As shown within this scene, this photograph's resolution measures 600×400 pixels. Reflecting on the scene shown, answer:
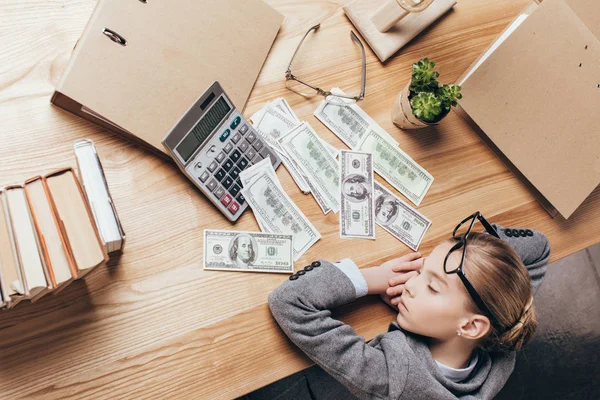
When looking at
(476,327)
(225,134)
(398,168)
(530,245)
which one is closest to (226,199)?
(225,134)

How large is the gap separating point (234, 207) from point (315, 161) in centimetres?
19

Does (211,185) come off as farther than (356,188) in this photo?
No

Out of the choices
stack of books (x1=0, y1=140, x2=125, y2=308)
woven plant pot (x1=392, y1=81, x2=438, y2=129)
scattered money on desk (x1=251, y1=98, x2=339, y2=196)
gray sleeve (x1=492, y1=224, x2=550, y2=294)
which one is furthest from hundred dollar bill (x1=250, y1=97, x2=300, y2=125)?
gray sleeve (x1=492, y1=224, x2=550, y2=294)

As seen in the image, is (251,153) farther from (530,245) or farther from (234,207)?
(530,245)

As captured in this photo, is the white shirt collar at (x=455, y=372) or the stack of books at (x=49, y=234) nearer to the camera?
the stack of books at (x=49, y=234)

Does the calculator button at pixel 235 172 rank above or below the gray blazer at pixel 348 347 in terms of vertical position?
above

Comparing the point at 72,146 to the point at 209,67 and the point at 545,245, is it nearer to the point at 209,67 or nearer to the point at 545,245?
the point at 209,67

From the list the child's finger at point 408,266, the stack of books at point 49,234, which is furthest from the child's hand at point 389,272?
the stack of books at point 49,234

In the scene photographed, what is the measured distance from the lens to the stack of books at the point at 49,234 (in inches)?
26.6

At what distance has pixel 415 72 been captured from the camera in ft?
3.06

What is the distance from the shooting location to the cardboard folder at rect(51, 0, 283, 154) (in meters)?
0.82

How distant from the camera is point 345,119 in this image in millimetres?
989

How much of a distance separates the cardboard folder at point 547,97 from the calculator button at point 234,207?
0.54 meters

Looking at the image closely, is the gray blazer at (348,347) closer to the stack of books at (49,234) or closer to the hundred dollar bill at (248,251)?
the hundred dollar bill at (248,251)
